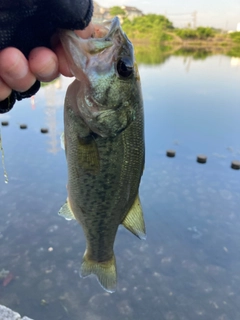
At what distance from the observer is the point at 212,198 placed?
522cm

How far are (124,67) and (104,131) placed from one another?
0.93 ft

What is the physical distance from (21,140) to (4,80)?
6.27 metres

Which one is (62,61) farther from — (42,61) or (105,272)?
(105,272)

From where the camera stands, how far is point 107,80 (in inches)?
54.8

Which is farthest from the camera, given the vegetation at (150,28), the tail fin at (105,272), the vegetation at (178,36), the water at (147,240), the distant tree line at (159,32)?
the distant tree line at (159,32)

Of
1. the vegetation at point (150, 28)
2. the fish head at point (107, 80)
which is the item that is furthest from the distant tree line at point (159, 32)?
the fish head at point (107, 80)

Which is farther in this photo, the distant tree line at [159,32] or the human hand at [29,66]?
the distant tree line at [159,32]

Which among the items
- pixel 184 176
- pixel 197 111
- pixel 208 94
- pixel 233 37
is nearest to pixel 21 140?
pixel 184 176

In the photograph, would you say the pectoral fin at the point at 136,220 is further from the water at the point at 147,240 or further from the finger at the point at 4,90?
the water at the point at 147,240

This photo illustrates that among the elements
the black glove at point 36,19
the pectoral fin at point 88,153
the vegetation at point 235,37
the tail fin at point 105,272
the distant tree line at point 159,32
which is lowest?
the vegetation at point 235,37

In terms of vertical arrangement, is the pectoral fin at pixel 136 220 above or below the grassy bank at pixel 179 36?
above

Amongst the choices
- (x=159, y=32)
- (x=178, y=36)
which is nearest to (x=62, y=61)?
(x=159, y=32)

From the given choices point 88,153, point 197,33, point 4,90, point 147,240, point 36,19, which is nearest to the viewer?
point 36,19

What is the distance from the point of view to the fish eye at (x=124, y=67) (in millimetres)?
1379
